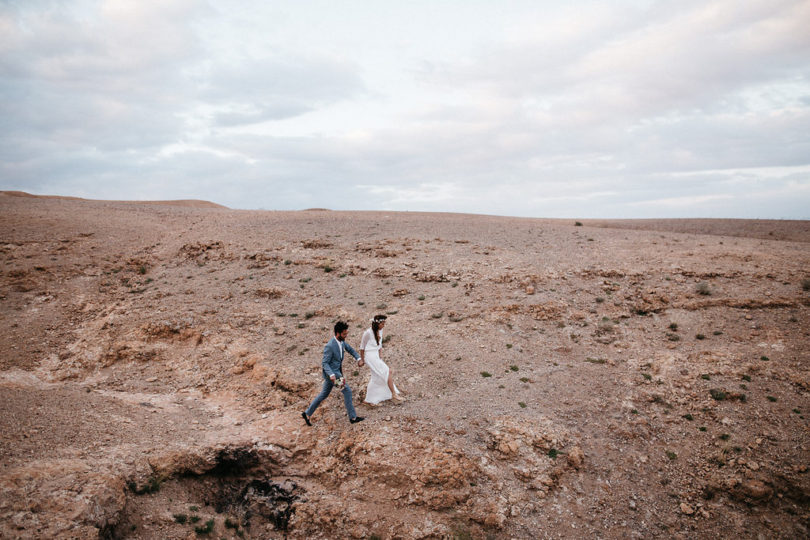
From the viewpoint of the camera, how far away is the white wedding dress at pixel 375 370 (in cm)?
841

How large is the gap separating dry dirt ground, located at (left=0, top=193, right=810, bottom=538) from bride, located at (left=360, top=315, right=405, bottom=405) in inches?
10.9

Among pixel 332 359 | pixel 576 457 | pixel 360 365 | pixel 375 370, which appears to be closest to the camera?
pixel 576 457

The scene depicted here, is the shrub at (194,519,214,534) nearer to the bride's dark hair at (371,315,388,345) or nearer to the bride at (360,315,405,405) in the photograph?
the bride at (360,315,405,405)

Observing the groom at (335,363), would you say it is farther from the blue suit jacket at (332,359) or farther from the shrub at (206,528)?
the shrub at (206,528)

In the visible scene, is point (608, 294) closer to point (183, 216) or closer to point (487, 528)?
point (487, 528)

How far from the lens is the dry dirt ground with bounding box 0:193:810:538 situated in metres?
6.66

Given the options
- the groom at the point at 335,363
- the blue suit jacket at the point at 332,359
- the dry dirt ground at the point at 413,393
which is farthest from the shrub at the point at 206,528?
the blue suit jacket at the point at 332,359

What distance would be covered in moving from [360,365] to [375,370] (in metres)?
0.44

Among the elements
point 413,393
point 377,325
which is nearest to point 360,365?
point 377,325

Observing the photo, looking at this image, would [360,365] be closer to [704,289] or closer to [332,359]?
[332,359]

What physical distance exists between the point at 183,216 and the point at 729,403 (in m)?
27.3

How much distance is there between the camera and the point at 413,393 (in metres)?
9.46

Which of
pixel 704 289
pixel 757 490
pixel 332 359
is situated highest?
pixel 704 289

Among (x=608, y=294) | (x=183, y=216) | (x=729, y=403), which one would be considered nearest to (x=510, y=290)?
(x=608, y=294)
